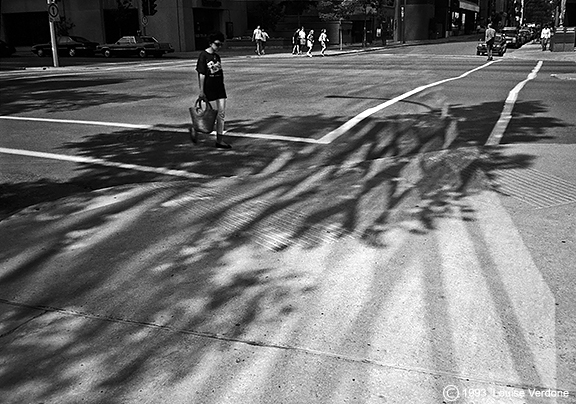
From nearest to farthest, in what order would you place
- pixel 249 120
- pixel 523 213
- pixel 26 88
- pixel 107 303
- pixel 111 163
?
pixel 107 303 < pixel 523 213 < pixel 111 163 < pixel 249 120 < pixel 26 88

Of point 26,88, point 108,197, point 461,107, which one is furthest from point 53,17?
point 108,197

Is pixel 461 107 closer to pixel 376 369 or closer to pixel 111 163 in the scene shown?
pixel 111 163

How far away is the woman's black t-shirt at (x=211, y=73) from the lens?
10.2 meters

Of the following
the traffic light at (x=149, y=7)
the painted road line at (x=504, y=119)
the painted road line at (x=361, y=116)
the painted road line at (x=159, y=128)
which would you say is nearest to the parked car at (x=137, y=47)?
the traffic light at (x=149, y=7)

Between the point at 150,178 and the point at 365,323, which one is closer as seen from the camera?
the point at 365,323

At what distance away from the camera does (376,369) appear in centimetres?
377

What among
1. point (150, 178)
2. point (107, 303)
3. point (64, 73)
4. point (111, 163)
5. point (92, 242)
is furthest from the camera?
point (64, 73)

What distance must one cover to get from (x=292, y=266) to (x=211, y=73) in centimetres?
576

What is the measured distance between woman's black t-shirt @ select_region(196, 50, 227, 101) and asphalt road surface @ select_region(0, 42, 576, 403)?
0.99m

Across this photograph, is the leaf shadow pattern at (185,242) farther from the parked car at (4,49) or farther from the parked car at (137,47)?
the parked car at (4,49)

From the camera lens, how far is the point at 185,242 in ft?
19.8

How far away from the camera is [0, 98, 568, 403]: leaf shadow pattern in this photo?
4035 millimetres

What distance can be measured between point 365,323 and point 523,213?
10.3 ft

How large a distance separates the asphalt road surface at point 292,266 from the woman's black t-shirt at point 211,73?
995 mm
